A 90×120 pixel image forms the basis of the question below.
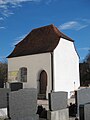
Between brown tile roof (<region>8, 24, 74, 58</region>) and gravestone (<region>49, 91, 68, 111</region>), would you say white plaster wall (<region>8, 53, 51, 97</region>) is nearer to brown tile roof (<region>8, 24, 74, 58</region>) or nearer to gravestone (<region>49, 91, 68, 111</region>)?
brown tile roof (<region>8, 24, 74, 58</region>)

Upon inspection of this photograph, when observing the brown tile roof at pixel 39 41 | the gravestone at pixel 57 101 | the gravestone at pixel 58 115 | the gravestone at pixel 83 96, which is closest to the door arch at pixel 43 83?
the brown tile roof at pixel 39 41

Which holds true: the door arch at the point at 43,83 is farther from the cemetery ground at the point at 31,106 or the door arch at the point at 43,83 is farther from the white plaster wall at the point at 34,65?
the cemetery ground at the point at 31,106

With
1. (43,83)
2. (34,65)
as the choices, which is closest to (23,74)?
(34,65)

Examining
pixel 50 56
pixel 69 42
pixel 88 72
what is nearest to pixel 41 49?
pixel 50 56

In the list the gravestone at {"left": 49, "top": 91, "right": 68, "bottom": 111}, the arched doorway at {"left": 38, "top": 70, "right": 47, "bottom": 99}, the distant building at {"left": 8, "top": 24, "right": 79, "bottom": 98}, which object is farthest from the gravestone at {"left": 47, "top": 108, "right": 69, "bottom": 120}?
the arched doorway at {"left": 38, "top": 70, "right": 47, "bottom": 99}

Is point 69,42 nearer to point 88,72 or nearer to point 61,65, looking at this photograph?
point 61,65

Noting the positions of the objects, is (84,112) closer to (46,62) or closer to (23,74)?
(46,62)

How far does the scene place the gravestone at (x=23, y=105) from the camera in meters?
7.65

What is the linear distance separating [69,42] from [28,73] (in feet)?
16.7

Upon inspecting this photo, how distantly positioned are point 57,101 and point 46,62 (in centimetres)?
959

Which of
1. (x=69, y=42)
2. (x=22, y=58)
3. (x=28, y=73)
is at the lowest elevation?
(x=28, y=73)

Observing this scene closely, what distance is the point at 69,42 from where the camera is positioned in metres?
22.1

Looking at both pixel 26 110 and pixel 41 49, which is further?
pixel 41 49

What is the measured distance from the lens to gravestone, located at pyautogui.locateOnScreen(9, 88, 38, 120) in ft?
25.1
